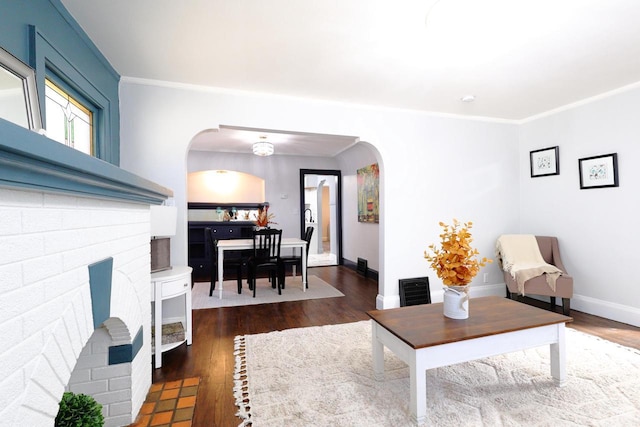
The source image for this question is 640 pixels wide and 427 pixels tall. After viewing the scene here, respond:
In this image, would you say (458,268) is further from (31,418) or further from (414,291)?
(31,418)

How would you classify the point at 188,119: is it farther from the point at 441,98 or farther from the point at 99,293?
the point at 441,98

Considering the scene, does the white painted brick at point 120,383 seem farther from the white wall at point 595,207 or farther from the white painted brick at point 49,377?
the white wall at point 595,207

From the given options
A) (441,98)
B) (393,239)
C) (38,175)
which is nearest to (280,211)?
(393,239)

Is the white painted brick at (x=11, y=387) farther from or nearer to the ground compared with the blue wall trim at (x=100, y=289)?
nearer to the ground

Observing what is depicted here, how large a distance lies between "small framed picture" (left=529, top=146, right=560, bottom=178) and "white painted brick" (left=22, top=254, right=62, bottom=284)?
488 centimetres

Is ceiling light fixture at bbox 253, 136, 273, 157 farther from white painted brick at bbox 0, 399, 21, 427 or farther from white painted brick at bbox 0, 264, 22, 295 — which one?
white painted brick at bbox 0, 399, 21, 427

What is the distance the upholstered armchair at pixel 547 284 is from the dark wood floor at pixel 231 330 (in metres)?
0.27

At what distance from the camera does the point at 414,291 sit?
375cm

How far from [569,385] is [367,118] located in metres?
3.04

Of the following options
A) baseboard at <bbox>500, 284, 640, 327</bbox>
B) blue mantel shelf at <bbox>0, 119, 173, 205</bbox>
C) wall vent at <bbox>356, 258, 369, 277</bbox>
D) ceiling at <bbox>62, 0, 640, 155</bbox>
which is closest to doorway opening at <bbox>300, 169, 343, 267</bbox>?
wall vent at <bbox>356, 258, 369, 277</bbox>

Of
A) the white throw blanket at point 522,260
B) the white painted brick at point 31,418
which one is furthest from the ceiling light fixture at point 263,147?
the white painted brick at point 31,418

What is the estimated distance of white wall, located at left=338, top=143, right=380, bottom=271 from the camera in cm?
577

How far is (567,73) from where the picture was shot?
9.64 feet

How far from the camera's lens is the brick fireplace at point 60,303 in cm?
71
